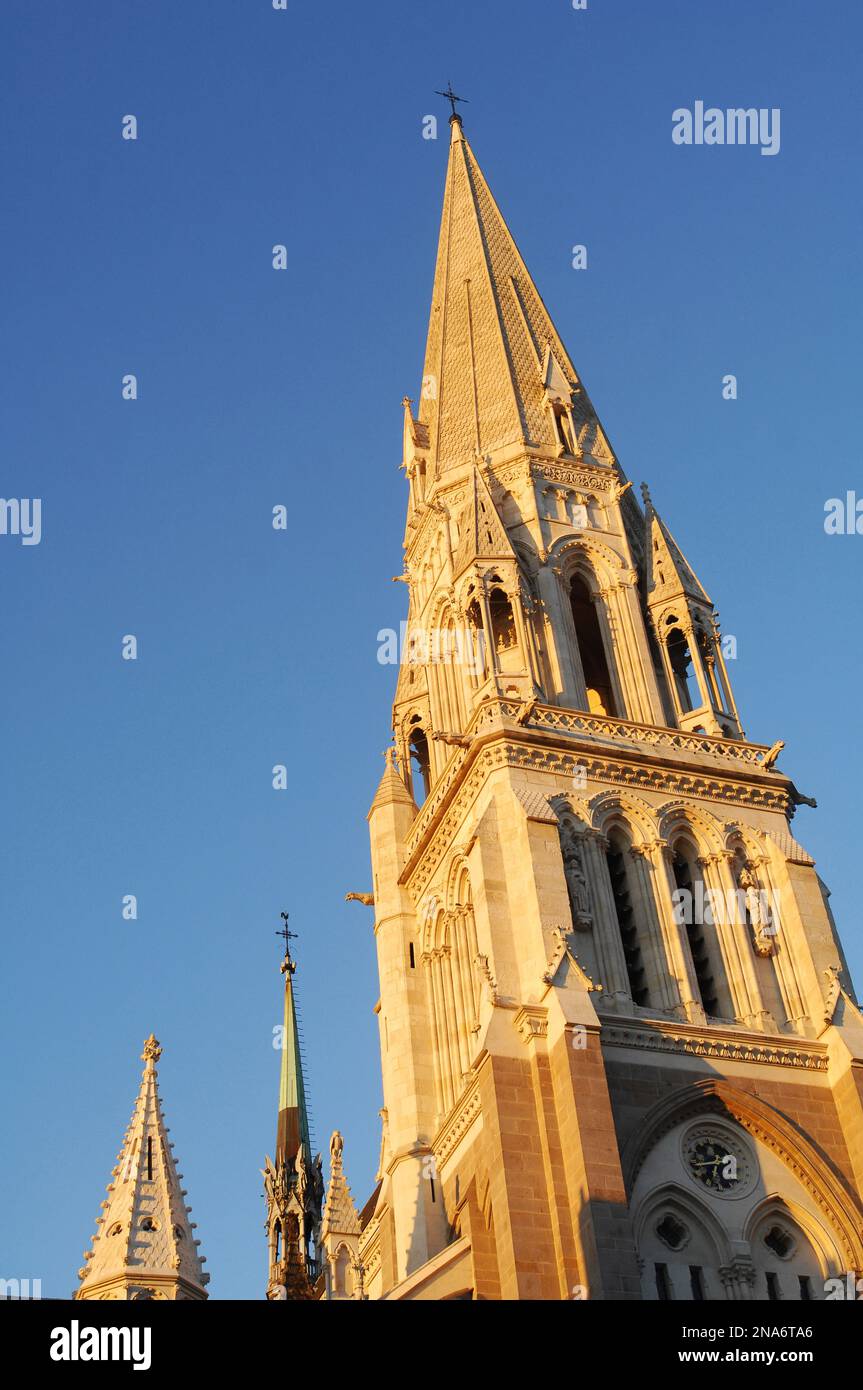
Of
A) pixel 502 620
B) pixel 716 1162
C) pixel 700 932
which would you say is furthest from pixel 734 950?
pixel 502 620

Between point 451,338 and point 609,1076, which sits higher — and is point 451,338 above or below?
above

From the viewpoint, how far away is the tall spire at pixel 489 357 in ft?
155

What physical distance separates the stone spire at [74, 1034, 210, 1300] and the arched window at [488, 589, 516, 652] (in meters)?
12.9

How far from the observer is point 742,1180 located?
3306cm

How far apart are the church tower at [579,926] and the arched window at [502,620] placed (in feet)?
0.25

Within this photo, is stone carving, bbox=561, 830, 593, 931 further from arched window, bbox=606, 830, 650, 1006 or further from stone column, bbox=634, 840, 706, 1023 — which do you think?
stone column, bbox=634, 840, 706, 1023

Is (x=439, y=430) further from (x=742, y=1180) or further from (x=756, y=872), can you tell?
(x=742, y=1180)

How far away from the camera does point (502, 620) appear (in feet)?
139

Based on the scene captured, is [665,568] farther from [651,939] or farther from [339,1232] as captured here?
[339,1232]

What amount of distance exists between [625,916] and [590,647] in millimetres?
9118

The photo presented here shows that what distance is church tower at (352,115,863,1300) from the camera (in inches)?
1254

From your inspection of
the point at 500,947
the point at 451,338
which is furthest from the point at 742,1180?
the point at 451,338

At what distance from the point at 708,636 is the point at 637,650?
1821 millimetres

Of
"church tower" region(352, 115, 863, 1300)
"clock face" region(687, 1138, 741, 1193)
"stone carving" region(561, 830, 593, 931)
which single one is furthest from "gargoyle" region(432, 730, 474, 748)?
"clock face" region(687, 1138, 741, 1193)
